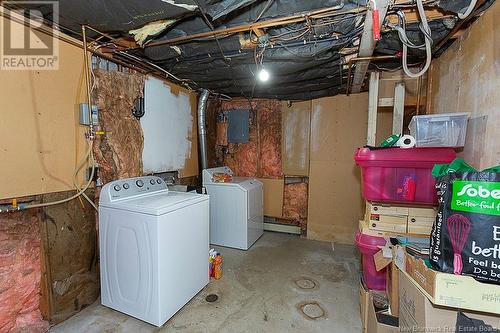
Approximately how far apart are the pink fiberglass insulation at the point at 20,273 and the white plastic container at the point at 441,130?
9.63 feet

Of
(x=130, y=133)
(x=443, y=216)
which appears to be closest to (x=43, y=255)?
(x=130, y=133)

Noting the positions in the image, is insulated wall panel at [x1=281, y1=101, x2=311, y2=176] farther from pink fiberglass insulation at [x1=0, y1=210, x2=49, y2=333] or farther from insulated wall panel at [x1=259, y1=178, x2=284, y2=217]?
pink fiberglass insulation at [x1=0, y1=210, x2=49, y2=333]

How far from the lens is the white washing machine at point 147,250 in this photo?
1836 mm

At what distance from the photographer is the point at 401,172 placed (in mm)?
1833

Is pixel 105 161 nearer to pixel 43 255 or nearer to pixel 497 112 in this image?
pixel 43 255

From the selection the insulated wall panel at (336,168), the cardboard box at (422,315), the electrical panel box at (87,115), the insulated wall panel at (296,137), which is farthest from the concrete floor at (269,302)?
the electrical panel box at (87,115)

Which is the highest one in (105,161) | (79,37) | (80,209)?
(79,37)

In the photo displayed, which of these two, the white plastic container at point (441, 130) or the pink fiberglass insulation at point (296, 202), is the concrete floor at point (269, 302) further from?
the white plastic container at point (441, 130)

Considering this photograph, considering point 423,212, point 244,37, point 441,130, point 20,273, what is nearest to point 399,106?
point 441,130

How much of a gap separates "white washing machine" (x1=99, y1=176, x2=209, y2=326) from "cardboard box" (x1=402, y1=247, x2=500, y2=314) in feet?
5.34

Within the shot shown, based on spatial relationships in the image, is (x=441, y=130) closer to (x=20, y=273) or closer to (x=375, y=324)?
(x=375, y=324)

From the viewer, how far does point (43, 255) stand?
5.95 ft

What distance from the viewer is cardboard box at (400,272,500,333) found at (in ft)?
3.46

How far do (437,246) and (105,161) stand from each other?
2.51 metres
